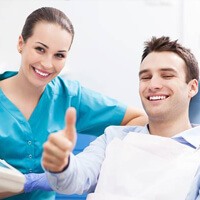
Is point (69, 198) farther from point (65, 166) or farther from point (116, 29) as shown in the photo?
point (116, 29)

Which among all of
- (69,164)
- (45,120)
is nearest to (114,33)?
(45,120)

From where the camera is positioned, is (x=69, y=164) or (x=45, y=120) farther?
(x=45, y=120)

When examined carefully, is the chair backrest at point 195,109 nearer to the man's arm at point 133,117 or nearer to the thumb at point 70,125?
the man's arm at point 133,117

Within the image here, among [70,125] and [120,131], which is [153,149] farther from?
[70,125]

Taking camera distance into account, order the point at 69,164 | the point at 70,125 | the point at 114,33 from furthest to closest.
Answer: the point at 114,33 < the point at 69,164 < the point at 70,125

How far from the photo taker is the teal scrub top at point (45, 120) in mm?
Answer: 1242

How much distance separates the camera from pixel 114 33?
6.25 ft

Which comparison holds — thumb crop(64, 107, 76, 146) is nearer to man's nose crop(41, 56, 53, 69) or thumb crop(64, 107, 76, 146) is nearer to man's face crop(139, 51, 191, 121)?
man's face crop(139, 51, 191, 121)

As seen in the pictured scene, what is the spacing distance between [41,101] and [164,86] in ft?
1.50

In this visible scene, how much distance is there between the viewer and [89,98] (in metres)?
1.37

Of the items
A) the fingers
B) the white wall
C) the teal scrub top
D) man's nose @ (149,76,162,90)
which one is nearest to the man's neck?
man's nose @ (149,76,162,90)

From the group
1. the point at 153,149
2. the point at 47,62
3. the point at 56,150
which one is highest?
the point at 47,62

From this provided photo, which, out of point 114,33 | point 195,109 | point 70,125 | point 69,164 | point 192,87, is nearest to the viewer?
point 70,125

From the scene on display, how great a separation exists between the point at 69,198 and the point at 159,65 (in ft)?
2.15
